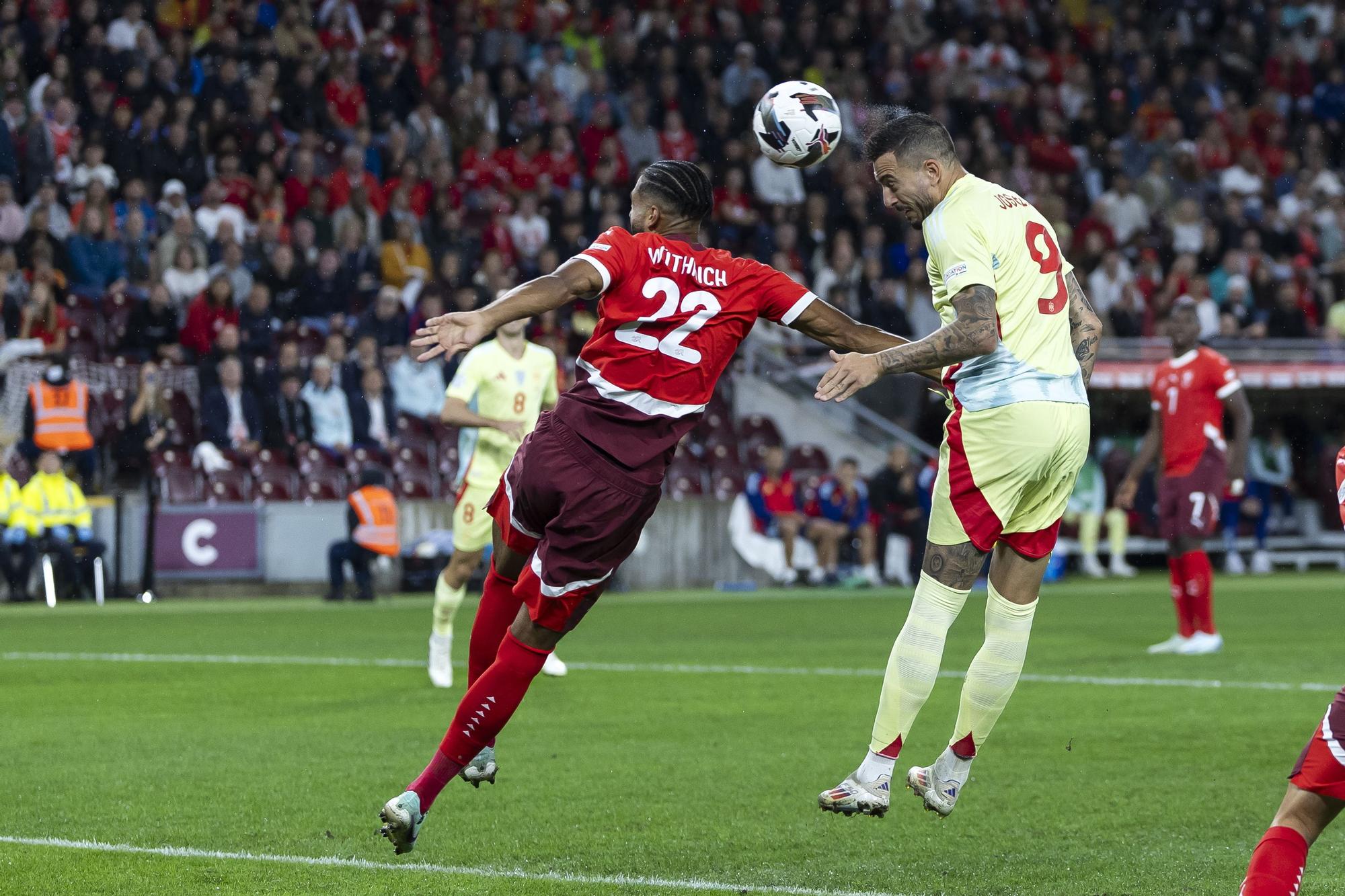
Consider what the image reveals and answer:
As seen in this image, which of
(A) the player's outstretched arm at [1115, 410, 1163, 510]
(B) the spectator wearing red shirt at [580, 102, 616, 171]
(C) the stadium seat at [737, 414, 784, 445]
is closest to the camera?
(A) the player's outstretched arm at [1115, 410, 1163, 510]

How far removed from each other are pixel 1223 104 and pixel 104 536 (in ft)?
64.7

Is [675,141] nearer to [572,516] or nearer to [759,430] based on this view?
[759,430]

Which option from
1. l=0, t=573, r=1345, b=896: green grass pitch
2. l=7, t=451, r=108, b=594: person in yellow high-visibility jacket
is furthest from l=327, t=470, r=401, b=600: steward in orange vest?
l=0, t=573, r=1345, b=896: green grass pitch

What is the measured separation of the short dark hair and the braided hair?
62cm

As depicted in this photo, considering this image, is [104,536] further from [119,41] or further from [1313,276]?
[1313,276]

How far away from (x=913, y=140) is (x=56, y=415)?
1387 cm

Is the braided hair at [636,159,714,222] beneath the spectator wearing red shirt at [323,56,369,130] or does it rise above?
beneath

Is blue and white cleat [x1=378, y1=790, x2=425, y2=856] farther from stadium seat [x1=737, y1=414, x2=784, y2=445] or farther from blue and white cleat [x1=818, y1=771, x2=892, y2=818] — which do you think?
stadium seat [x1=737, y1=414, x2=784, y2=445]

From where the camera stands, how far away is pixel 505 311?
16.9 ft

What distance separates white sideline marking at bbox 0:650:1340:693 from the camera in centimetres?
1072

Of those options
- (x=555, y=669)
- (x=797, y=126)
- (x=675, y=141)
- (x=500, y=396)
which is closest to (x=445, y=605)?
(x=555, y=669)

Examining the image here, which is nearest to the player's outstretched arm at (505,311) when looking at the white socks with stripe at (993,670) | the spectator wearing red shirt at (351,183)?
the white socks with stripe at (993,670)

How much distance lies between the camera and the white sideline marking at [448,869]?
519 cm

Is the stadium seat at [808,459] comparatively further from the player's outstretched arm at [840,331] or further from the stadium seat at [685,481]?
the player's outstretched arm at [840,331]
